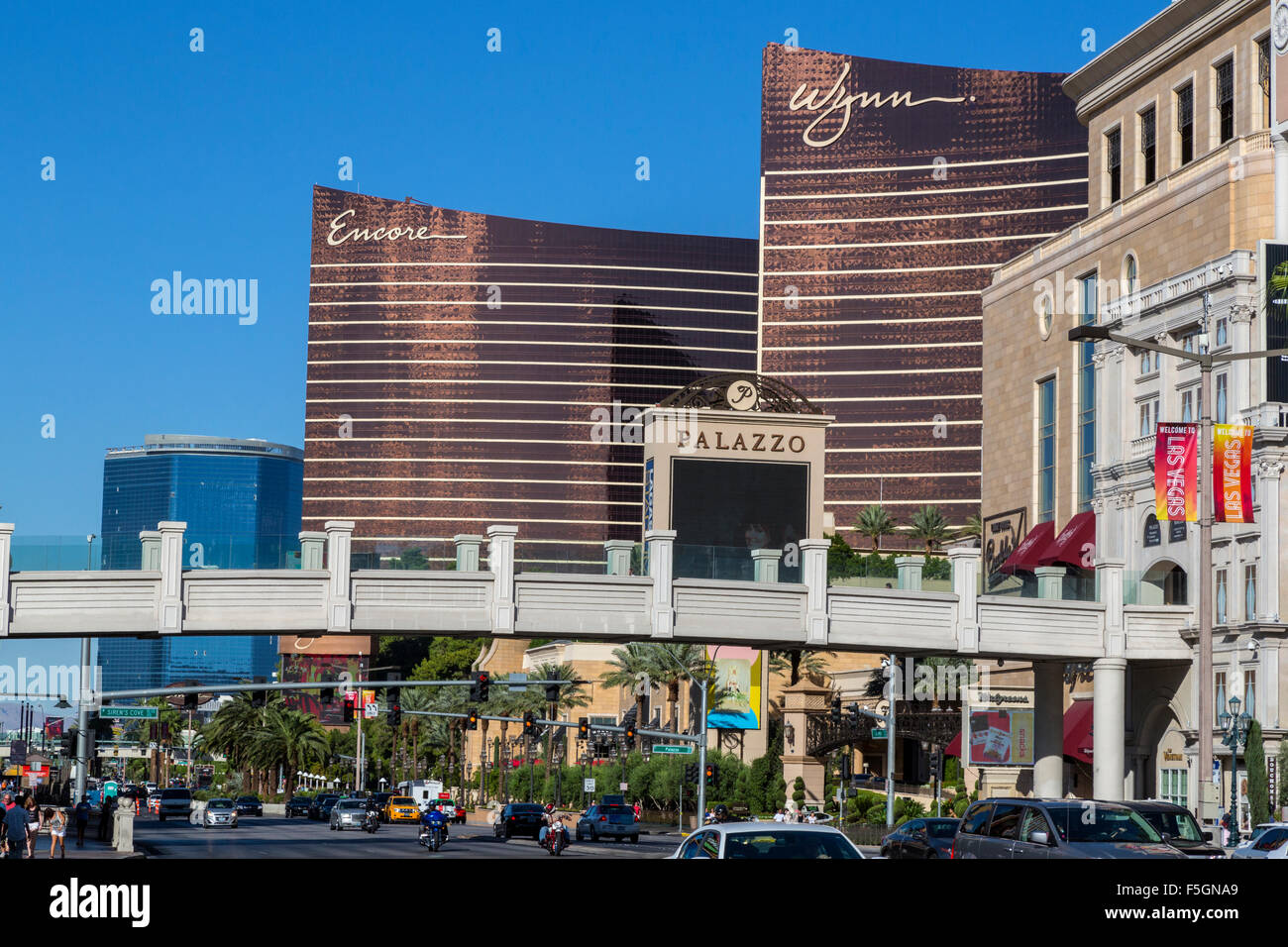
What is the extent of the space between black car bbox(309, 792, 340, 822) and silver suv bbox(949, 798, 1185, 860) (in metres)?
71.4

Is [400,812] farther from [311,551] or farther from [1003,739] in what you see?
[311,551]

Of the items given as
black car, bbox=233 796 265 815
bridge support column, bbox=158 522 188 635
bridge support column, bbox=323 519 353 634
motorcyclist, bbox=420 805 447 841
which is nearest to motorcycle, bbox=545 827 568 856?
motorcyclist, bbox=420 805 447 841

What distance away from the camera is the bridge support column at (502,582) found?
42.5 metres

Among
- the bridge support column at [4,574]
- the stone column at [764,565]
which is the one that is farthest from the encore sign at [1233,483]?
the bridge support column at [4,574]

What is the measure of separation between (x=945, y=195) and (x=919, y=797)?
102598mm

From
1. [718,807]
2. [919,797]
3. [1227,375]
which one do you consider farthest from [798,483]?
[1227,375]

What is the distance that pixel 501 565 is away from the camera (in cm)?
4256

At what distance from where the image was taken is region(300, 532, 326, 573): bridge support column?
1671 inches

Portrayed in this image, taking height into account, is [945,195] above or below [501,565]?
above

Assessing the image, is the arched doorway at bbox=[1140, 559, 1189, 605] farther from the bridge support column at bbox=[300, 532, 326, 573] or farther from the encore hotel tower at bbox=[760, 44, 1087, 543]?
the encore hotel tower at bbox=[760, 44, 1087, 543]

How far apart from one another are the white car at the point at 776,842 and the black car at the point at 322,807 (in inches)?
3042

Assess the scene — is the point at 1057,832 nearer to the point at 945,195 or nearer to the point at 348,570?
the point at 348,570

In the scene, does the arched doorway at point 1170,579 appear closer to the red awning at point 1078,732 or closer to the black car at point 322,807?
the red awning at point 1078,732

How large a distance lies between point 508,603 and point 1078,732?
29.4m
